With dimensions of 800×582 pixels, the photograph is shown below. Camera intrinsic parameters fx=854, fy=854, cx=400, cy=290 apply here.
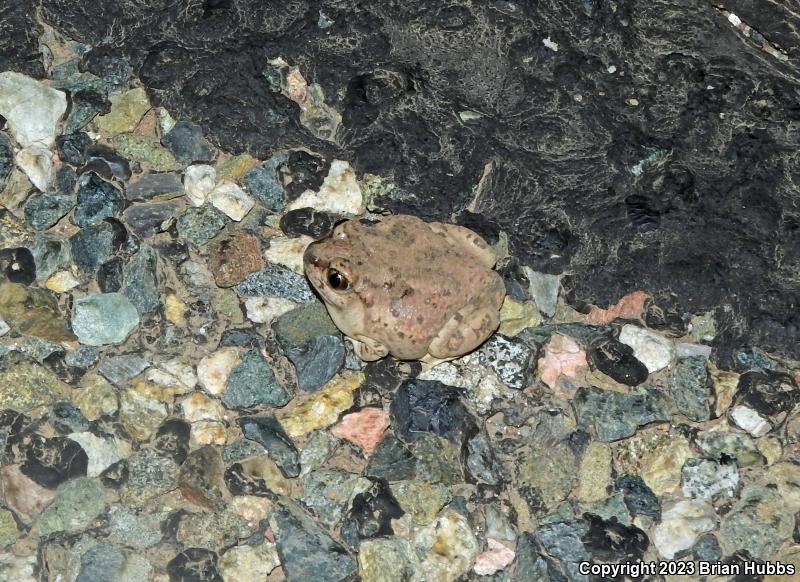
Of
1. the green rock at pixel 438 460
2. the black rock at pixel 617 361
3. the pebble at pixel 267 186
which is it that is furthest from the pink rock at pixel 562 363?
the pebble at pixel 267 186

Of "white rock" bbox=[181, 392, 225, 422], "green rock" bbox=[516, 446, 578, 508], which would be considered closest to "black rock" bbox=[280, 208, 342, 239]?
"white rock" bbox=[181, 392, 225, 422]

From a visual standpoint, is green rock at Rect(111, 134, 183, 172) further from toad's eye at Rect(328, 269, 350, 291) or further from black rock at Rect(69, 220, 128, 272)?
toad's eye at Rect(328, 269, 350, 291)

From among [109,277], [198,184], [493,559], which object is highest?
[198,184]

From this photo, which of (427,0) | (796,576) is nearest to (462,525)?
(796,576)

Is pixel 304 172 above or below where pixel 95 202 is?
above

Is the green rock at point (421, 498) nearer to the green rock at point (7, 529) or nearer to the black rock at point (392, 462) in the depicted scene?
the black rock at point (392, 462)

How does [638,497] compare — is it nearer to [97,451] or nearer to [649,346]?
[649,346]

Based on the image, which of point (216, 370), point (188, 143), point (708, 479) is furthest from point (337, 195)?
point (708, 479)
